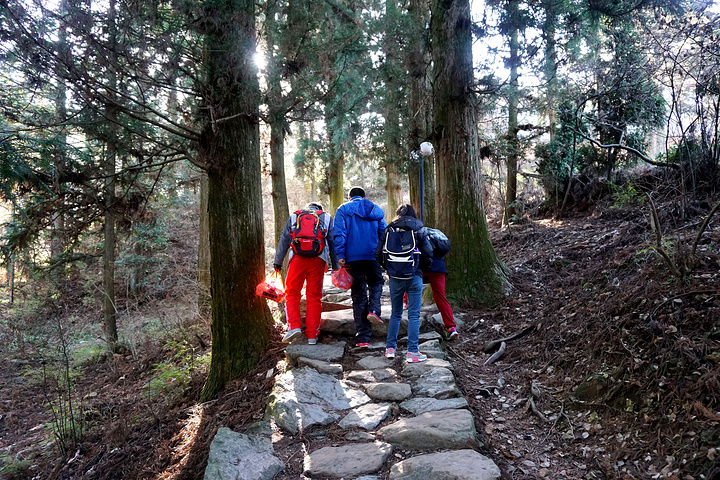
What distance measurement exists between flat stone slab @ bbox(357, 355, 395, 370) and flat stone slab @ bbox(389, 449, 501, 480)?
173cm

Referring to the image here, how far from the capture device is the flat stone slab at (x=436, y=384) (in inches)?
154

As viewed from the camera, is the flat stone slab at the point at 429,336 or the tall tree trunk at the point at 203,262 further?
the tall tree trunk at the point at 203,262

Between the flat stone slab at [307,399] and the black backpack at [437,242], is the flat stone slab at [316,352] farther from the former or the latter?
the black backpack at [437,242]

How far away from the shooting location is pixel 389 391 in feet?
13.2

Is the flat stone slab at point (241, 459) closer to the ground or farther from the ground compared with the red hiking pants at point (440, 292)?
closer to the ground

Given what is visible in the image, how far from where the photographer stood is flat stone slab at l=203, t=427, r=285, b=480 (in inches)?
112

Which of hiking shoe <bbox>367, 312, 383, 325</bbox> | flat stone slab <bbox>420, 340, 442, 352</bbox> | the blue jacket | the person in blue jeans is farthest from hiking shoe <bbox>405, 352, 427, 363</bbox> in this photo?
the blue jacket

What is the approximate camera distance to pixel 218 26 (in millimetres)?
4723

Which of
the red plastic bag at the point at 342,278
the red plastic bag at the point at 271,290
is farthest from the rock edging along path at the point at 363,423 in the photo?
the red plastic bag at the point at 342,278

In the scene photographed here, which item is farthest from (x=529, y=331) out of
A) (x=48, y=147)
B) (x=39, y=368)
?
(x=39, y=368)

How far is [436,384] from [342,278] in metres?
1.73

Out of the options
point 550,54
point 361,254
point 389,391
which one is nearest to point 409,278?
point 361,254

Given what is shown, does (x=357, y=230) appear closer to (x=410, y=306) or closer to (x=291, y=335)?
(x=410, y=306)

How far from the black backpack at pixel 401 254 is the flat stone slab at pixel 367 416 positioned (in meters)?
1.43
